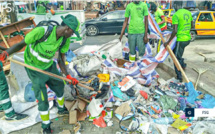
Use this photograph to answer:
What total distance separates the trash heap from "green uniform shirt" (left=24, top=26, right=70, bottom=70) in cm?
101

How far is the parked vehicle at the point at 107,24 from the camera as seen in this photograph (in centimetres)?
1069

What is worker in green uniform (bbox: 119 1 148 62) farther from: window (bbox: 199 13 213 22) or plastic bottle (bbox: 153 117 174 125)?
window (bbox: 199 13 213 22)

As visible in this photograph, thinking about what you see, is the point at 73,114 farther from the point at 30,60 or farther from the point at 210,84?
the point at 210,84

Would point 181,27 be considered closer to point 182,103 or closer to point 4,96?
point 182,103

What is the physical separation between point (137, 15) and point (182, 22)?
111cm

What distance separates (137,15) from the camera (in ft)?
15.0

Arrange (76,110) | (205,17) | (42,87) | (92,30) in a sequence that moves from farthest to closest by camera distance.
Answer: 1. (92,30)
2. (205,17)
3. (76,110)
4. (42,87)

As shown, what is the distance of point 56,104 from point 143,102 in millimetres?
1782

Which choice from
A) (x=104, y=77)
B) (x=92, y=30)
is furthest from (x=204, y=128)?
(x=92, y=30)

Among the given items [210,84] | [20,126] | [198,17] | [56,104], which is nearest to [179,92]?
[210,84]

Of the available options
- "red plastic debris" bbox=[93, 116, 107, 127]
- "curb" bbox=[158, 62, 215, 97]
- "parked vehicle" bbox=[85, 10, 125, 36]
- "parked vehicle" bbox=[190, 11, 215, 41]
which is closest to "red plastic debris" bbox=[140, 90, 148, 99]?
"red plastic debris" bbox=[93, 116, 107, 127]

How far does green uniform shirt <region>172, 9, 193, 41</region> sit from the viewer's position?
13.3 ft

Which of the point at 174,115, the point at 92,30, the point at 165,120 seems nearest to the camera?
the point at 165,120

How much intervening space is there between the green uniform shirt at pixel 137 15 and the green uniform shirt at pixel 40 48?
8.14 feet
